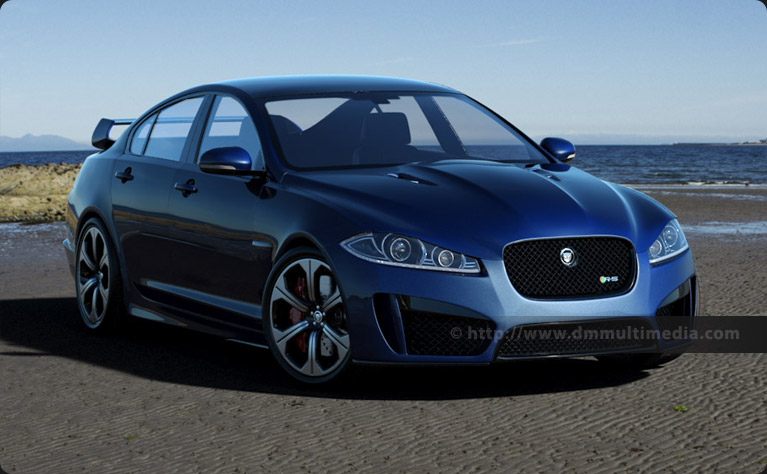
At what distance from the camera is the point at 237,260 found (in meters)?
5.94

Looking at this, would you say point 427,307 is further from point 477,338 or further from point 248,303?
point 248,303

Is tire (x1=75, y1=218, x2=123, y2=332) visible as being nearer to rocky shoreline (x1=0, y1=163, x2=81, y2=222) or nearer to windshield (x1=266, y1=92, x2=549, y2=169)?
windshield (x1=266, y1=92, x2=549, y2=169)

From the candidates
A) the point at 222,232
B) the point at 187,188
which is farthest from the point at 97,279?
the point at 222,232

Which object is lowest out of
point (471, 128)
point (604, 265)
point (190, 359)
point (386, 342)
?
point (190, 359)

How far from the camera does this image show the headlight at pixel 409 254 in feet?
16.4

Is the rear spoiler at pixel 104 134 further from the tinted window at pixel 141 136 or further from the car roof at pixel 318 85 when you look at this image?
the car roof at pixel 318 85

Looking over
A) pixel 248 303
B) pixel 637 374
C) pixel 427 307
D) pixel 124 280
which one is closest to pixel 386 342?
pixel 427 307

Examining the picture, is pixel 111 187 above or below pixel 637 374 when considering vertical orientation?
above

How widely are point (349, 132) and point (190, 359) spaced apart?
5.46 feet

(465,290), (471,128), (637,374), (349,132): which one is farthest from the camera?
(471,128)

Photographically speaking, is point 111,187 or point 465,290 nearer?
point 465,290

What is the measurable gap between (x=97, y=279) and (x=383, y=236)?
321 cm

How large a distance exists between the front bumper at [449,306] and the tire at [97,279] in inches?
106

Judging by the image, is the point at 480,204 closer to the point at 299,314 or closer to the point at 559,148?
the point at 299,314
